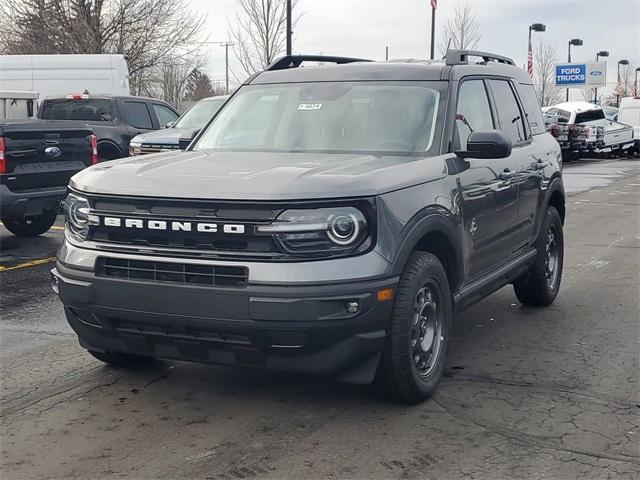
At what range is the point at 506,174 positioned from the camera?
5.81m

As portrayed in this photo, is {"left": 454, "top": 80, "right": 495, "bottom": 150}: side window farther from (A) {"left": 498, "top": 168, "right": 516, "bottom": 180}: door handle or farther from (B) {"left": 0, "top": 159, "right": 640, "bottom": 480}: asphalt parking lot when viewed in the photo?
(B) {"left": 0, "top": 159, "right": 640, "bottom": 480}: asphalt parking lot

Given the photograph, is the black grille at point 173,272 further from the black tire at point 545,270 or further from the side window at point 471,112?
the black tire at point 545,270

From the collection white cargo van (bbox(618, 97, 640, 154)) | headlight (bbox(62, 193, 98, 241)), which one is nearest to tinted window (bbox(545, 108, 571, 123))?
white cargo van (bbox(618, 97, 640, 154))

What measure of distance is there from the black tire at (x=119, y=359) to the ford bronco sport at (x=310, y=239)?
1 centimetres

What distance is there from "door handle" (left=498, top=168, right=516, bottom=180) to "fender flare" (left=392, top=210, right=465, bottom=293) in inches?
36.1

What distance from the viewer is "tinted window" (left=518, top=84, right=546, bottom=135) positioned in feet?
22.2

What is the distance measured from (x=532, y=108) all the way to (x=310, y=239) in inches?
140

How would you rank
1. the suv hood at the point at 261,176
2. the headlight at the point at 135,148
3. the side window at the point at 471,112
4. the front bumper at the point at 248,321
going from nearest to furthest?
the front bumper at the point at 248,321
the suv hood at the point at 261,176
the side window at the point at 471,112
the headlight at the point at 135,148

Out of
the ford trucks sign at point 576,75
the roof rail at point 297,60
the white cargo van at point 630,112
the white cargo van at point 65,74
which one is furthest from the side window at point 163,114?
the ford trucks sign at point 576,75

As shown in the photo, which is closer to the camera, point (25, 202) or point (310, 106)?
point (310, 106)

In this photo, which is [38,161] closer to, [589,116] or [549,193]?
[549,193]

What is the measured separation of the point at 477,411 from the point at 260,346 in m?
1.30

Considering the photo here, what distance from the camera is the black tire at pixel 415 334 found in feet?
14.2

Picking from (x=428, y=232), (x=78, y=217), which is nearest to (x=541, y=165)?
(x=428, y=232)
